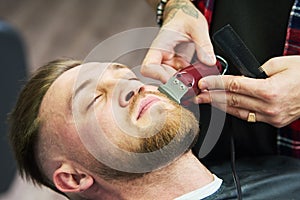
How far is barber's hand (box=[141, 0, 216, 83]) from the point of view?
118cm

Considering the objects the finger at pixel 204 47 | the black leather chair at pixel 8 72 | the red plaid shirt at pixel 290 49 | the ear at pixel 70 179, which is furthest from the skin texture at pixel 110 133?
the black leather chair at pixel 8 72

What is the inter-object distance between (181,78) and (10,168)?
714mm

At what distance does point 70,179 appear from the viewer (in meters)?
1.13

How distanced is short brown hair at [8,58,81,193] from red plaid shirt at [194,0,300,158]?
1.08 feet

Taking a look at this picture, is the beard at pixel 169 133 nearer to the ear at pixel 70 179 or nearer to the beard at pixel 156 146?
the beard at pixel 156 146

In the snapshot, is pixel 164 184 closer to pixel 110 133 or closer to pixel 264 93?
pixel 110 133

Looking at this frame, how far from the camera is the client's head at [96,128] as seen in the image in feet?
3.48

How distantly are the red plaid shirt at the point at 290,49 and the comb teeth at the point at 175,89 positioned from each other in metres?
0.28

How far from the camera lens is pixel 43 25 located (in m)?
2.91

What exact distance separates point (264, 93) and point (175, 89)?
0.55ft

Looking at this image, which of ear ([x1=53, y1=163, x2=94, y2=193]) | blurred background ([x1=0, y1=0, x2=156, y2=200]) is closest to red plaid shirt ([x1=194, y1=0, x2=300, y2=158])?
ear ([x1=53, y1=163, x2=94, y2=193])

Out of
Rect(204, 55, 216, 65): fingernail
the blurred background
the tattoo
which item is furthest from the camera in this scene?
the blurred background

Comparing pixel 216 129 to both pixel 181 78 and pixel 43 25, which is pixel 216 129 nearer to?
pixel 181 78

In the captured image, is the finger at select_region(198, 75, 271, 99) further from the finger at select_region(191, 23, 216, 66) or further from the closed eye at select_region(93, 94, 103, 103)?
the closed eye at select_region(93, 94, 103, 103)
